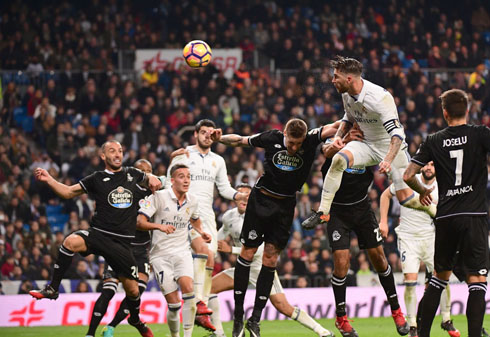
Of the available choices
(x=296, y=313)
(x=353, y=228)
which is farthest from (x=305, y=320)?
(x=353, y=228)

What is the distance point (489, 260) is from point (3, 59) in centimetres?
1817

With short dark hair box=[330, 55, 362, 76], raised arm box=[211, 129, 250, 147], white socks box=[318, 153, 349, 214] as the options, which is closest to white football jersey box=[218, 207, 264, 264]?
raised arm box=[211, 129, 250, 147]

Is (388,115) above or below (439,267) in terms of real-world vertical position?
above

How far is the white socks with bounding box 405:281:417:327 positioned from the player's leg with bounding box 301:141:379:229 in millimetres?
2837

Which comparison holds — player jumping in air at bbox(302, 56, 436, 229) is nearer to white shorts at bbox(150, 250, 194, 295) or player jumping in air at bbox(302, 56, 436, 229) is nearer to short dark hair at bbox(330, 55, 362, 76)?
short dark hair at bbox(330, 55, 362, 76)

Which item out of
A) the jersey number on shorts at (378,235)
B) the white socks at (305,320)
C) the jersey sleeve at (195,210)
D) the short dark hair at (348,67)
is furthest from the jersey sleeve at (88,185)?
the jersey number on shorts at (378,235)

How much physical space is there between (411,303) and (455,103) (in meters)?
4.50

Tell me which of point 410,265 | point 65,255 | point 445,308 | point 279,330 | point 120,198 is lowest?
point 279,330

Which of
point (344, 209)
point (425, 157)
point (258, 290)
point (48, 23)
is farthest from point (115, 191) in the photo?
point (48, 23)

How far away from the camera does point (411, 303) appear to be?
1157 cm

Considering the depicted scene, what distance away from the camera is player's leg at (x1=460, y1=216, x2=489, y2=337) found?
25.3 ft

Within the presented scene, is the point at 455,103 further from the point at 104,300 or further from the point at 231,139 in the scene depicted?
the point at 104,300

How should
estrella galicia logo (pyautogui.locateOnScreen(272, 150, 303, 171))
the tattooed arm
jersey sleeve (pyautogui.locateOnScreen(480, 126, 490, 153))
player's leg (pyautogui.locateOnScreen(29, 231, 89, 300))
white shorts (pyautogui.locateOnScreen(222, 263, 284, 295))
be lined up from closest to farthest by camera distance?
jersey sleeve (pyautogui.locateOnScreen(480, 126, 490, 153)), the tattooed arm, estrella galicia logo (pyautogui.locateOnScreen(272, 150, 303, 171)), player's leg (pyautogui.locateOnScreen(29, 231, 89, 300)), white shorts (pyautogui.locateOnScreen(222, 263, 284, 295))

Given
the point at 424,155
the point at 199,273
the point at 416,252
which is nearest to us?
the point at 424,155
